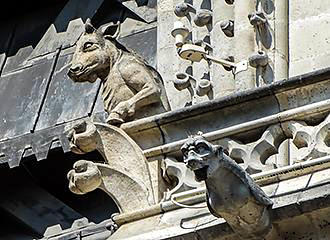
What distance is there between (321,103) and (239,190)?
0.97 meters

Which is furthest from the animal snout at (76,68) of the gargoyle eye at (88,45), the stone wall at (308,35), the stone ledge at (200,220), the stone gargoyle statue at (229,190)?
the stone gargoyle statue at (229,190)

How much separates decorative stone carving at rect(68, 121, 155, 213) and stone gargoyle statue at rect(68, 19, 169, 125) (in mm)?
140

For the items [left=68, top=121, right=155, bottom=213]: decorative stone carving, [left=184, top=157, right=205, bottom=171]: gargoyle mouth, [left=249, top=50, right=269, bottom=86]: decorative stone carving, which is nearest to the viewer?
[left=184, top=157, right=205, bottom=171]: gargoyle mouth

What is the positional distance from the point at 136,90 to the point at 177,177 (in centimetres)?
77

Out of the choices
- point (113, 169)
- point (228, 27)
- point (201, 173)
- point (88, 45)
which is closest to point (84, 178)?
point (113, 169)

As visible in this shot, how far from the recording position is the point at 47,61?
67.3 feet

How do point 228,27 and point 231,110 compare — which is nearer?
point 231,110

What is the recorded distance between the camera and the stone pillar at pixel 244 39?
16531mm

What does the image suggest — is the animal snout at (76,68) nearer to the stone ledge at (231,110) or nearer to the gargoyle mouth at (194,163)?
the stone ledge at (231,110)

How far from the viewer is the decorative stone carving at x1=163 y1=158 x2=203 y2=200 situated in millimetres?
15508

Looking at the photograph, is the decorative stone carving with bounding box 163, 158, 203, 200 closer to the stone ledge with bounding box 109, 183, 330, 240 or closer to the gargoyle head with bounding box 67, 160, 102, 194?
the stone ledge with bounding box 109, 183, 330, 240

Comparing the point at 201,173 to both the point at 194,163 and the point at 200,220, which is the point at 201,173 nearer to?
the point at 194,163

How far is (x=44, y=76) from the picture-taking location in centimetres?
2044

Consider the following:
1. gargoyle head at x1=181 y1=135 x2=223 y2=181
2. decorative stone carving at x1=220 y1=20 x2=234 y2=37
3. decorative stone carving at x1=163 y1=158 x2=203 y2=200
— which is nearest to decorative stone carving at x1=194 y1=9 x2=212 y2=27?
decorative stone carving at x1=220 y1=20 x2=234 y2=37
